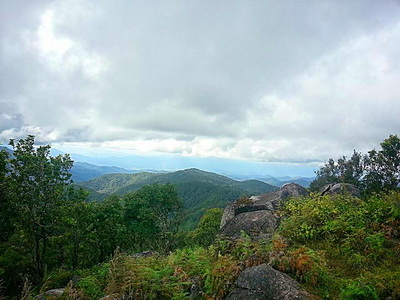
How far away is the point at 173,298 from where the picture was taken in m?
5.71

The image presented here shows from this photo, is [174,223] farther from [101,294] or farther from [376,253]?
[376,253]

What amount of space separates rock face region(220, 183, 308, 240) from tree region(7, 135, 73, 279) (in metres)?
14.4

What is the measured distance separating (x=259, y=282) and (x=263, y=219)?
242 inches

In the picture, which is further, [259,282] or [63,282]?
[63,282]

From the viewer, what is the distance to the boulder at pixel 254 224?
10523mm

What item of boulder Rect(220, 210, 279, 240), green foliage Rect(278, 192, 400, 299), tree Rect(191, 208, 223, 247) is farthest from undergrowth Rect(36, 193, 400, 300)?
tree Rect(191, 208, 223, 247)

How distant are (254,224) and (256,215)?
897 mm

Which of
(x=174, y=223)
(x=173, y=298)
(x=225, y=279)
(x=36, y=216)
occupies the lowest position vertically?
(x=174, y=223)

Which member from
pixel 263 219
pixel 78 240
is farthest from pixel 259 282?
pixel 78 240

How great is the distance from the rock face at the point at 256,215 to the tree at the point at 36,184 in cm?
1441

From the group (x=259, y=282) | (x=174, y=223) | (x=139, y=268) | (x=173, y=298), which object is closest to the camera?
(x=259, y=282)

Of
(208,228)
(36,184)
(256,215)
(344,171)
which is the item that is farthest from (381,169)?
(36,184)

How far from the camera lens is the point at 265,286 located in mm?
5262

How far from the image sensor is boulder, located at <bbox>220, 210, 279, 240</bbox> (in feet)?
34.5
